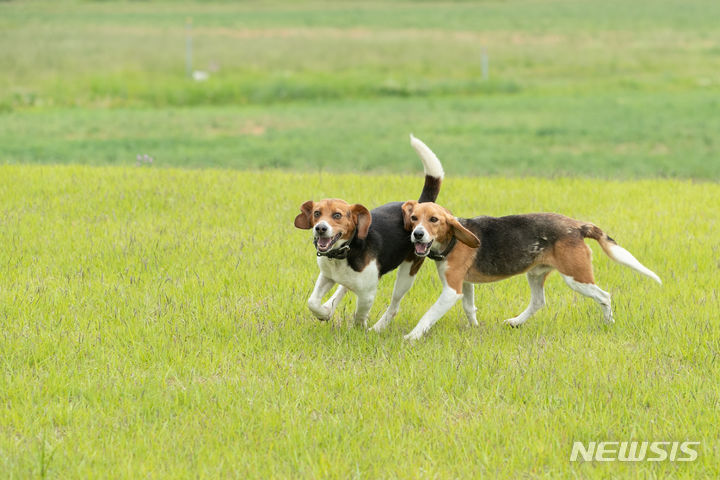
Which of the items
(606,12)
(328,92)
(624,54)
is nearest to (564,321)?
(328,92)

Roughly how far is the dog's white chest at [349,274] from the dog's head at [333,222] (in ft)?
0.79

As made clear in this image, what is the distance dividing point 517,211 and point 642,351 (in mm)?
4777

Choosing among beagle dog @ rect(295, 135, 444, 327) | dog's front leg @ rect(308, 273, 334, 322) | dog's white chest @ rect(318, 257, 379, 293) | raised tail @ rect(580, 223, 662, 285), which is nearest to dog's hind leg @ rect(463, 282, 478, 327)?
beagle dog @ rect(295, 135, 444, 327)

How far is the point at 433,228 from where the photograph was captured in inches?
250

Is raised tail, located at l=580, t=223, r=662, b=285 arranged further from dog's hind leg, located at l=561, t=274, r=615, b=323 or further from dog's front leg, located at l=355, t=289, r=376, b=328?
dog's front leg, located at l=355, t=289, r=376, b=328

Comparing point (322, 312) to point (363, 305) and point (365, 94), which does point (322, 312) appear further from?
point (365, 94)

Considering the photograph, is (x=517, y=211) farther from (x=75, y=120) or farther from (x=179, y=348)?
(x=75, y=120)

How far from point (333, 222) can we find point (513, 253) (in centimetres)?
161

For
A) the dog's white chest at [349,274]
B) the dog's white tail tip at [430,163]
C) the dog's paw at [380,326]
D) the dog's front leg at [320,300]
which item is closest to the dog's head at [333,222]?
the dog's white chest at [349,274]

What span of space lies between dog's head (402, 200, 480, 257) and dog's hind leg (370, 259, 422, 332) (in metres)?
0.60

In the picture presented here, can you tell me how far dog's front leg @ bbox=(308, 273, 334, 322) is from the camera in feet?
21.7

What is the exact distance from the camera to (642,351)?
6348 mm

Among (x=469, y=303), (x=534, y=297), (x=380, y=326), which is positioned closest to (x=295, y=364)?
(x=380, y=326)

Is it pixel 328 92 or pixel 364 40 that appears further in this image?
pixel 364 40
